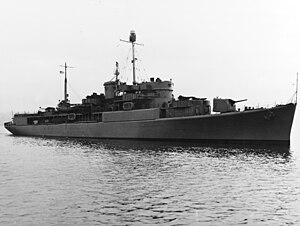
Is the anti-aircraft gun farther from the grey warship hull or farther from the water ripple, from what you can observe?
the water ripple

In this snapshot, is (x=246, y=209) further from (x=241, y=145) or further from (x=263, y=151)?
(x=241, y=145)

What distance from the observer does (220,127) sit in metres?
36.6

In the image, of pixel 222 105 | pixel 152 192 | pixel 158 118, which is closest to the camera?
pixel 152 192

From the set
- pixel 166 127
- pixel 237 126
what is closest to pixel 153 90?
pixel 166 127

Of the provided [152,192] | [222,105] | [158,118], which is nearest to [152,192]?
[152,192]

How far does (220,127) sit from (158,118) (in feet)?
26.6

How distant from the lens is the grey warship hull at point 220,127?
1348 inches

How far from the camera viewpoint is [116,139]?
157 feet

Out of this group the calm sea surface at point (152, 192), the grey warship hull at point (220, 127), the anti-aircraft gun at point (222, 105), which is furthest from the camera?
the anti-aircraft gun at point (222, 105)

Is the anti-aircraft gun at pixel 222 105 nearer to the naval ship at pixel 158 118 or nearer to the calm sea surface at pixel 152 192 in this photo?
the naval ship at pixel 158 118

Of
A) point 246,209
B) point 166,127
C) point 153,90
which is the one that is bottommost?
point 246,209

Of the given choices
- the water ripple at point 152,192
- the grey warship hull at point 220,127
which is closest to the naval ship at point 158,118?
the grey warship hull at point 220,127

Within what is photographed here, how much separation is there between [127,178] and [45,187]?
421cm

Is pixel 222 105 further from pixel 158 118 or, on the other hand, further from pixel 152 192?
pixel 152 192
